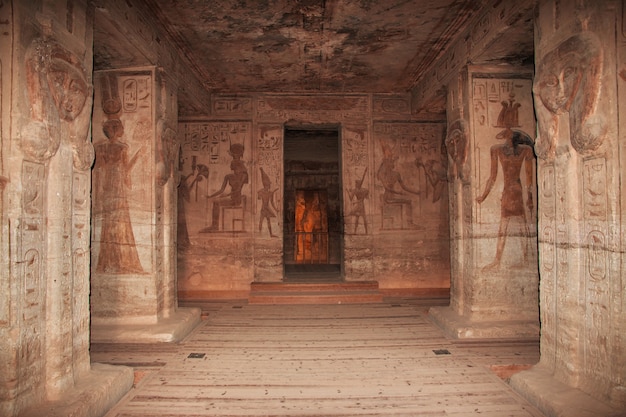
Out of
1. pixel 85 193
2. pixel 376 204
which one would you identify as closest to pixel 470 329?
pixel 376 204

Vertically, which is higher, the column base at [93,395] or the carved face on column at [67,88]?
the carved face on column at [67,88]

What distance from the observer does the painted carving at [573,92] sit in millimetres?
3053

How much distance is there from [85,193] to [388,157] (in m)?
6.15

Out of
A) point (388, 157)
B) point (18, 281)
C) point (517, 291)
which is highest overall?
point (388, 157)

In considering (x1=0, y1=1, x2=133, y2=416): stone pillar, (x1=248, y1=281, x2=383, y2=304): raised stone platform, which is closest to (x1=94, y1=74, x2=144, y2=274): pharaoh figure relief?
(x1=0, y1=1, x2=133, y2=416): stone pillar

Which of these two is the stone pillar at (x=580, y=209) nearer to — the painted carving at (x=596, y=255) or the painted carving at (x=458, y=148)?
the painted carving at (x=596, y=255)

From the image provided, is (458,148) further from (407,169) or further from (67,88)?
(67,88)

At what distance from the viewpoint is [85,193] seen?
11.8 feet

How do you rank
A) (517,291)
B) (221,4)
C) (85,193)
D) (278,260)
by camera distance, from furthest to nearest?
(278,260)
(517,291)
(221,4)
(85,193)

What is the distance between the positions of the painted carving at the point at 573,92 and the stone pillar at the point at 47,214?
3.87m

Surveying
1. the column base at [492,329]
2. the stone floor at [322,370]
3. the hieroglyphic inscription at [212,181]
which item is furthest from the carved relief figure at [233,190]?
the column base at [492,329]

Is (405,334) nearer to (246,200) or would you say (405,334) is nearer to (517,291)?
(517,291)

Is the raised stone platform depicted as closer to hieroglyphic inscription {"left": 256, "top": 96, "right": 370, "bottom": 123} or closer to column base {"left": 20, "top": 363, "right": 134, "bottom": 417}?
hieroglyphic inscription {"left": 256, "top": 96, "right": 370, "bottom": 123}

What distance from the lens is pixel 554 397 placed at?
125 inches
